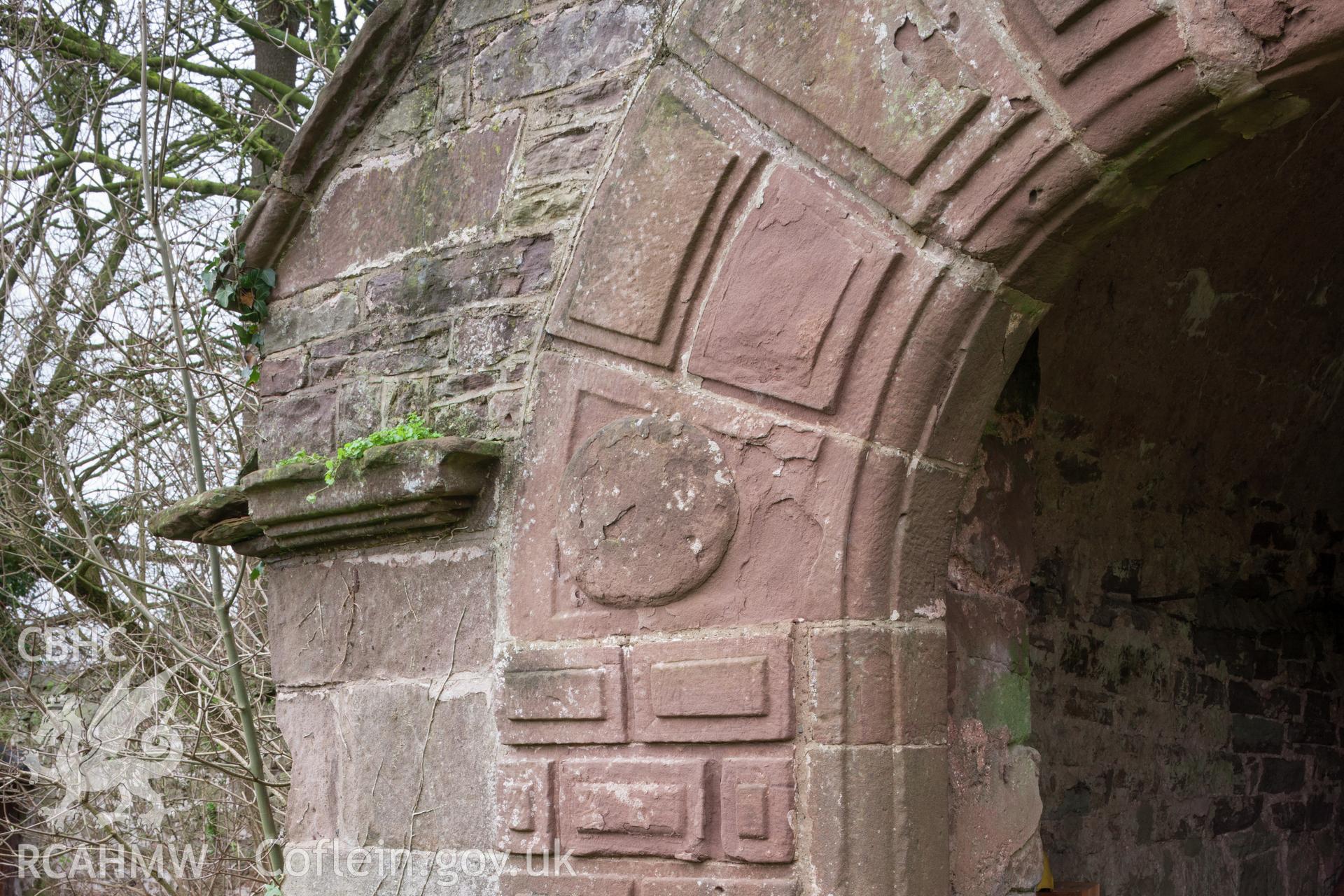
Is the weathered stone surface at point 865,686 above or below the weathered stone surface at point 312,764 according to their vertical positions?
above

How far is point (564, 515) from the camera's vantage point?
250cm

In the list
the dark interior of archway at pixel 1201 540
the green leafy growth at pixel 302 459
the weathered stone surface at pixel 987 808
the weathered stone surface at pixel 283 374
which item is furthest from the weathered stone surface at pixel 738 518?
the dark interior of archway at pixel 1201 540

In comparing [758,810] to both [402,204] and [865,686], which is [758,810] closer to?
[865,686]

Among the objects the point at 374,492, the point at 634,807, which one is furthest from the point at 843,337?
the point at 374,492

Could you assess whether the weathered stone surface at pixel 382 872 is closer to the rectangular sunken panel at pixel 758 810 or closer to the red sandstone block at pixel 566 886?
the red sandstone block at pixel 566 886

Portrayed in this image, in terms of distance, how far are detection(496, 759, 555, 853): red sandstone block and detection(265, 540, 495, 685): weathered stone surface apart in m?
0.24

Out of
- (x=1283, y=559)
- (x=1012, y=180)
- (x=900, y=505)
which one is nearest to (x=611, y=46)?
(x=1012, y=180)

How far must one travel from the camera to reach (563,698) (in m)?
2.46

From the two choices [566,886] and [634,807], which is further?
[566,886]

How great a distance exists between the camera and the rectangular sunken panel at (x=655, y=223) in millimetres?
2373

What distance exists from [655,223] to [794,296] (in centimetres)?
36

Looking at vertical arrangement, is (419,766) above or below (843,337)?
below

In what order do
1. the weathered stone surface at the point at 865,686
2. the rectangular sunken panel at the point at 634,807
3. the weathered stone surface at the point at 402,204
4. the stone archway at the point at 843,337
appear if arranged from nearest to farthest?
1. the stone archway at the point at 843,337
2. the weathered stone surface at the point at 865,686
3. the rectangular sunken panel at the point at 634,807
4. the weathered stone surface at the point at 402,204

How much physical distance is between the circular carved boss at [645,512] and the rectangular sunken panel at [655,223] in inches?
6.9
